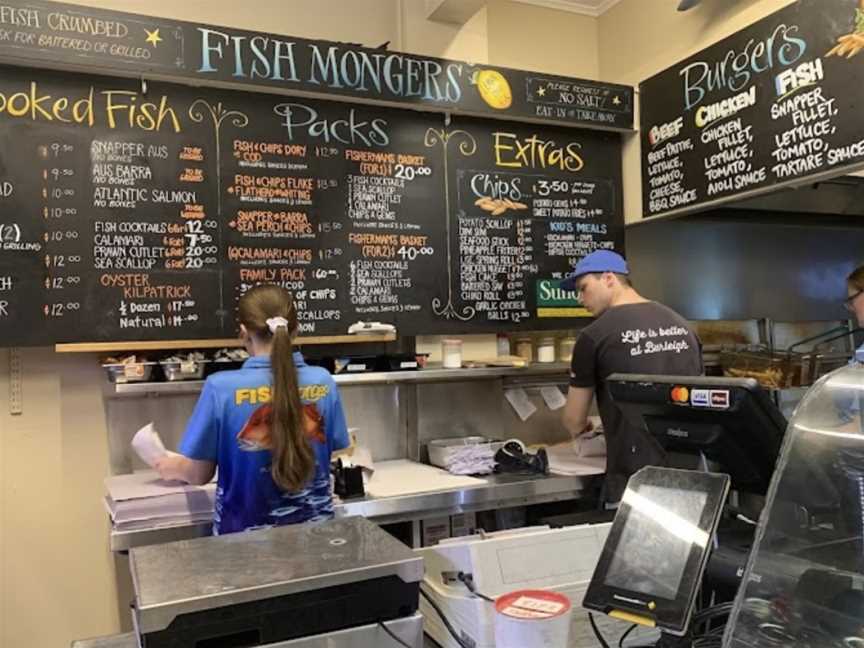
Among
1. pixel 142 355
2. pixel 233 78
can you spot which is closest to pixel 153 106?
pixel 233 78

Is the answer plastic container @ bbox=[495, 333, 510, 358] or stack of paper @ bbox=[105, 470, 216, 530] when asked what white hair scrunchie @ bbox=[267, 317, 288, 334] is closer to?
stack of paper @ bbox=[105, 470, 216, 530]

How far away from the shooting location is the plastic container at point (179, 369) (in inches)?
103

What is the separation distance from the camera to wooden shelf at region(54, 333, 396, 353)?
257cm

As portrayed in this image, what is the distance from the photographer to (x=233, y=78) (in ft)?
9.12

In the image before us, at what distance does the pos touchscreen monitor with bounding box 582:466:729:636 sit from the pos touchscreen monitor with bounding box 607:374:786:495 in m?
0.05

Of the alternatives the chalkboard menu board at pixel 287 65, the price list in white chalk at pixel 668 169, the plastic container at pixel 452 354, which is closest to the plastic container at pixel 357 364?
the plastic container at pixel 452 354

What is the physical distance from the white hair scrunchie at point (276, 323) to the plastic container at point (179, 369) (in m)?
→ 0.77

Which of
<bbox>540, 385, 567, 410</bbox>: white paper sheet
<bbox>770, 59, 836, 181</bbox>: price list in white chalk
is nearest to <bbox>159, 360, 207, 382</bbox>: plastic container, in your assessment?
<bbox>540, 385, 567, 410</bbox>: white paper sheet

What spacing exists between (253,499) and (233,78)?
166cm

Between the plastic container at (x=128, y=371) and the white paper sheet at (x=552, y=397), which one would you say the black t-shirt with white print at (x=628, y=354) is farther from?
the plastic container at (x=128, y=371)

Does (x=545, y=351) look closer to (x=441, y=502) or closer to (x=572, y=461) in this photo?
(x=572, y=461)

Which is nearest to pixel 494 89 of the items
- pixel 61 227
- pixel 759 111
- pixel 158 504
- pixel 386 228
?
pixel 386 228

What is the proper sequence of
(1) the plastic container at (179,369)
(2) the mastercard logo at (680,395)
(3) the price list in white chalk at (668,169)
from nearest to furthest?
(2) the mastercard logo at (680,395) → (1) the plastic container at (179,369) → (3) the price list in white chalk at (668,169)

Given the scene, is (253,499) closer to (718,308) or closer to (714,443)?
(714,443)
